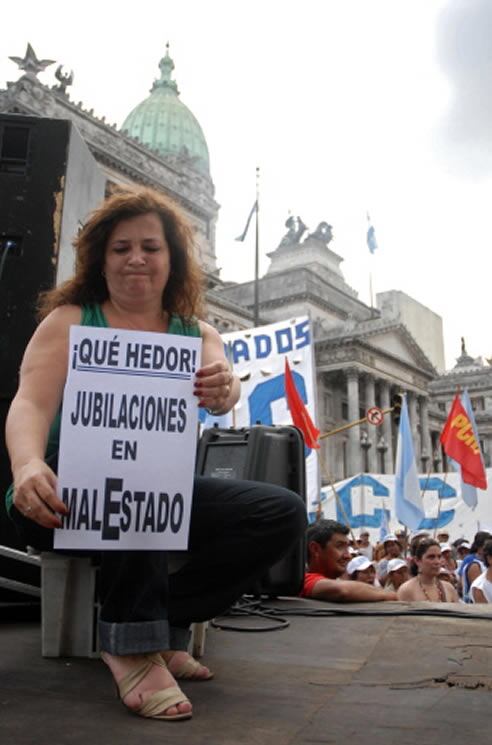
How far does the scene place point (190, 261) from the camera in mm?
2582

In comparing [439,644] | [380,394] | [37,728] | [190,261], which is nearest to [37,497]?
[37,728]

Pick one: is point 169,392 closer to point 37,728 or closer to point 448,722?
point 37,728

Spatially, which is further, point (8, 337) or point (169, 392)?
point (8, 337)

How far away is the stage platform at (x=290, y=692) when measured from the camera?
5.42 feet

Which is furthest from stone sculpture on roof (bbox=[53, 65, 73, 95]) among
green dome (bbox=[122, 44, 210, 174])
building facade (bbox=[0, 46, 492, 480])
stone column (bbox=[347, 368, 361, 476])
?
stone column (bbox=[347, 368, 361, 476])

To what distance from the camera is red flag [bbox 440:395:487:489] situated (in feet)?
44.6

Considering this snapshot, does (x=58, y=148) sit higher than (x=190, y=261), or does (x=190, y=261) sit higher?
(x=58, y=148)

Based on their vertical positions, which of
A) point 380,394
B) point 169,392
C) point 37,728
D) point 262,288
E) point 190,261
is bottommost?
point 37,728

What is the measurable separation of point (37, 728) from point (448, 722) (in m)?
0.99

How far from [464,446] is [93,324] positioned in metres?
12.8

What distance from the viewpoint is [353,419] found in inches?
1828

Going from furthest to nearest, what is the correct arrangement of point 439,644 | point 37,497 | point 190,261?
point 439,644, point 190,261, point 37,497

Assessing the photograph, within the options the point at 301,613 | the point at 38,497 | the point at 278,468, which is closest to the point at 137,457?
the point at 38,497

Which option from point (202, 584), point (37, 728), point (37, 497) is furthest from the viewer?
point (202, 584)
